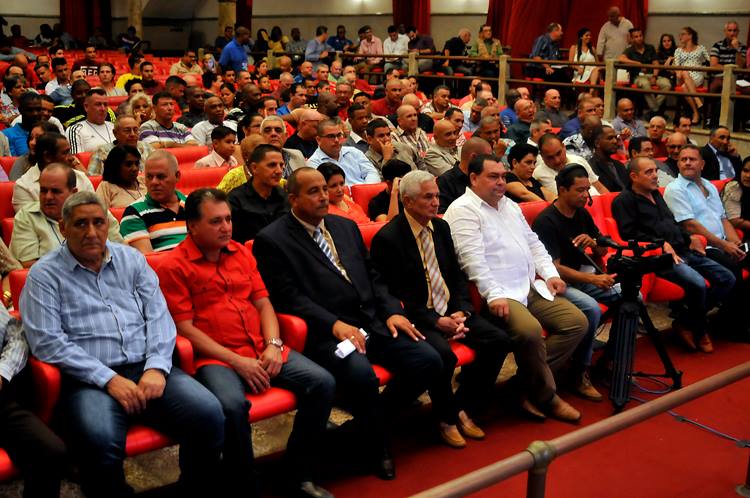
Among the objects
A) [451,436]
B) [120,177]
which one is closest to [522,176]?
[451,436]

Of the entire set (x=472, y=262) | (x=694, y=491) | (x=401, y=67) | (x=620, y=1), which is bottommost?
(x=694, y=491)

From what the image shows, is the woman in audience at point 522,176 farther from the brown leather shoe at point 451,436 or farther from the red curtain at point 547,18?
the red curtain at point 547,18

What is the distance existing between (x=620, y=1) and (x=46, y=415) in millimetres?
11640

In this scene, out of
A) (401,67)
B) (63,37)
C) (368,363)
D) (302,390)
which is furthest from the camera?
(63,37)

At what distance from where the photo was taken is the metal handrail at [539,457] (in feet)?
5.43

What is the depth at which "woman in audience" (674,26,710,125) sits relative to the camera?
375 inches

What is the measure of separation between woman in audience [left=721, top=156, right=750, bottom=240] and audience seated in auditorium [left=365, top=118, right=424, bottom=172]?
6.31 ft

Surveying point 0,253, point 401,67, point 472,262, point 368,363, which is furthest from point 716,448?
point 401,67

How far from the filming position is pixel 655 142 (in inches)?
290

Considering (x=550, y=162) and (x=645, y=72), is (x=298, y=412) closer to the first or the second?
(x=550, y=162)

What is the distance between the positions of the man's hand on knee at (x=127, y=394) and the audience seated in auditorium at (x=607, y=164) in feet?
13.2

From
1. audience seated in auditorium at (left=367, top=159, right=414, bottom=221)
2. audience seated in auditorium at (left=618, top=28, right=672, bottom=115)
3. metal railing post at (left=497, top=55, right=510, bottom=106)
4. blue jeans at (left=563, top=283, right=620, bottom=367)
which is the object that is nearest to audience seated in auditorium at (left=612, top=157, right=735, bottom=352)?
blue jeans at (left=563, top=283, right=620, bottom=367)

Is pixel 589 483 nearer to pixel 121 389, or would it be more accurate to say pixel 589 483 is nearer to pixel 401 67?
pixel 121 389

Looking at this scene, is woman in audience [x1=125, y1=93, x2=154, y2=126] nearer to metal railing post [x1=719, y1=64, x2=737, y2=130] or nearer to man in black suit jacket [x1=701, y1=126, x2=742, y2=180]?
man in black suit jacket [x1=701, y1=126, x2=742, y2=180]
